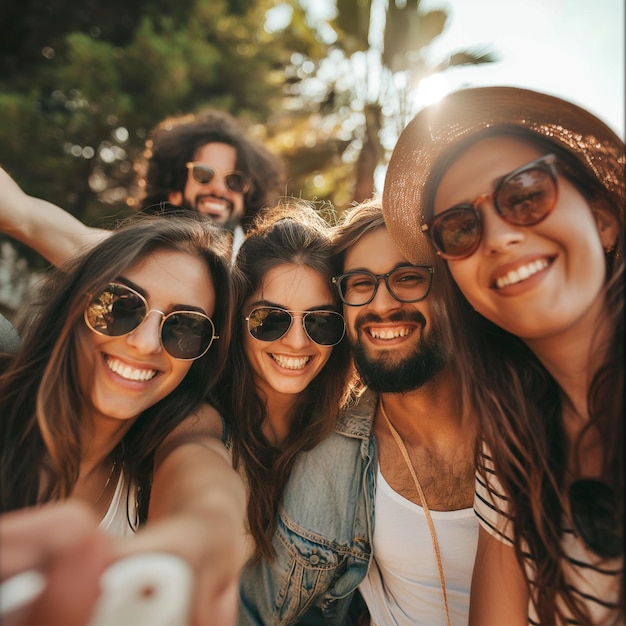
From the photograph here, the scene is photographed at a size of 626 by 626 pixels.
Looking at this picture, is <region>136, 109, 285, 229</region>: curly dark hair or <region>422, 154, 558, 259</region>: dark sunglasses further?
<region>136, 109, 285, 229</region>: curly dark hair

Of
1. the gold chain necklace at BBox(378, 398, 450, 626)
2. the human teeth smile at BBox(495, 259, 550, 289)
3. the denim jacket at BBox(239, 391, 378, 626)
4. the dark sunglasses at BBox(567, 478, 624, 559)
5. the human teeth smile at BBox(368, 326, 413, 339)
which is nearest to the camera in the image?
the dark sunglasses at BBox(567, 478, 624, 559)

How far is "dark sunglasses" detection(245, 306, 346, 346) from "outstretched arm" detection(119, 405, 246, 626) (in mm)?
741

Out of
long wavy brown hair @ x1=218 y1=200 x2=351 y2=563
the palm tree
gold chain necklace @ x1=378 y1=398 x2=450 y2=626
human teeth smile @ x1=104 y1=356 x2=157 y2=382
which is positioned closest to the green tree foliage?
the palm tree

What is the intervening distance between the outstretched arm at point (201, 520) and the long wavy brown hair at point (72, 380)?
272 millimetres

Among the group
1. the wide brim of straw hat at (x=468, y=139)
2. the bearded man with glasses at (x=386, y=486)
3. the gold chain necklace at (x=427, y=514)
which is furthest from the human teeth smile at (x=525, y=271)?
the gold chain necklace at (x=427, y=514)

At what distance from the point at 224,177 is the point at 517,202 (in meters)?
3.35

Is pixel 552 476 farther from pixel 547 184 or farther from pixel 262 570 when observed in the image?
pixel 262 570

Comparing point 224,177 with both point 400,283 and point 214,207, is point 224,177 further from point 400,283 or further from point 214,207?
point 400,283

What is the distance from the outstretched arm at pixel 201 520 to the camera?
891 mm

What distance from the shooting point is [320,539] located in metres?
2.46

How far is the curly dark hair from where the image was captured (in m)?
4.40

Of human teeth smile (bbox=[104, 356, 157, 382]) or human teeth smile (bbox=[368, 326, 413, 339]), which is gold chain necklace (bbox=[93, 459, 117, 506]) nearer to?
human teeth smile (bbox=[104, 356, 157, 382])

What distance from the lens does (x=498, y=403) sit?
1711mm

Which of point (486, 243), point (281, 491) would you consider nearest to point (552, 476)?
point (486, 243)
